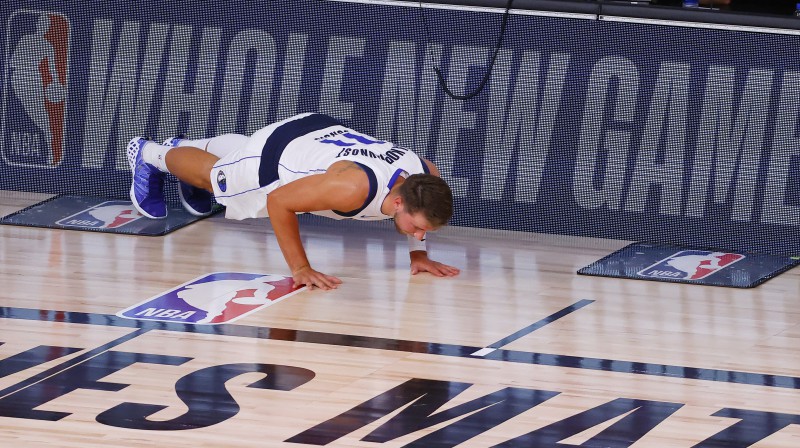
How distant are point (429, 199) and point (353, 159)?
0.61m

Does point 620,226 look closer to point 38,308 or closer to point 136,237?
point 136,237

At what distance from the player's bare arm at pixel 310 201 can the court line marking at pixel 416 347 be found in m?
0.66

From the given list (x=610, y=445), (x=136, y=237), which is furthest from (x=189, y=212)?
(x=610, y=445)

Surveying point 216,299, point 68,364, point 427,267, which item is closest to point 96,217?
point 216,299

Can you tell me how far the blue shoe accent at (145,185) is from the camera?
7727 millimetres

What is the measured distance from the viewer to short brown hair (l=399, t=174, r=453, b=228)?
6.07 meters

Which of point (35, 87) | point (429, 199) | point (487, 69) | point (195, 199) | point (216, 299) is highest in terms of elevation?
point (487, 69)

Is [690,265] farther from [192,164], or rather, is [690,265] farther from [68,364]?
[68,364]

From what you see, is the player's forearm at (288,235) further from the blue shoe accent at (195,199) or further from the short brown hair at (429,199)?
the blue shoe accent at (195,199)

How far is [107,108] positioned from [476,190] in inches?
88.3

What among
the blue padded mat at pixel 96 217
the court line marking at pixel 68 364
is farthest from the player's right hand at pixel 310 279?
the blue padded mat at pixel 96 217

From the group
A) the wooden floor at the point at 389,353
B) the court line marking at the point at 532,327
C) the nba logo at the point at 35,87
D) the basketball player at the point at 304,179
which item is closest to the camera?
the wooden floor at the point at 389,353

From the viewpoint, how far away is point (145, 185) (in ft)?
25.4

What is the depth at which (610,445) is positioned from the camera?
4594 millimetres
